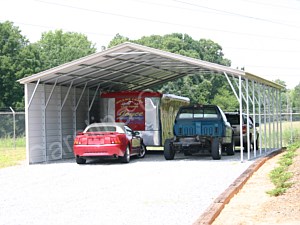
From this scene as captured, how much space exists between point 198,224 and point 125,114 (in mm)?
17431

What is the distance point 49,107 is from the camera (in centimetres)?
2352

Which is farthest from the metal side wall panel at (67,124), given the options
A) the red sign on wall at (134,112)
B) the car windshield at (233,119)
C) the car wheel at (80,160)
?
the car windshield at (233,119)

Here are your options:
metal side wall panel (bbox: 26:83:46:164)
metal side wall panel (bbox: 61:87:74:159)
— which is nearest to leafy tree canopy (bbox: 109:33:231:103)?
metal side wall panel (bbox: 61:87:74:159)

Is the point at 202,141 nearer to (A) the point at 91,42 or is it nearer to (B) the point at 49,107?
(B) the point at 49,107

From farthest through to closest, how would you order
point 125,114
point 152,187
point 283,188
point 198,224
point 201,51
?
point 201,51 < point 125,114 < point 152,187 < point 283,188 < point 198,224

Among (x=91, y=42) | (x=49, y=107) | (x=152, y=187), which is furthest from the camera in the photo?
(x=91, y=42)

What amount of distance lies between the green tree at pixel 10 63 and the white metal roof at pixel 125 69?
76.2 ft

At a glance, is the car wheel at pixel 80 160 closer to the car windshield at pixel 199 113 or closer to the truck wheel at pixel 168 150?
the truck wheel at pixel 168 150

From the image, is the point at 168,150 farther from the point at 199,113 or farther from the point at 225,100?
the point at 225,100

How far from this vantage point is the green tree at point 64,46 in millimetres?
73062

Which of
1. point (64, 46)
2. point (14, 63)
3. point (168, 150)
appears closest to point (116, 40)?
point (64, 46)

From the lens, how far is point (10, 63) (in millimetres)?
54156

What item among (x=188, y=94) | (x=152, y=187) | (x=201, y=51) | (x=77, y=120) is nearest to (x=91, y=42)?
(x=201, y=51)

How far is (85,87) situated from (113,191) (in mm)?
14099
